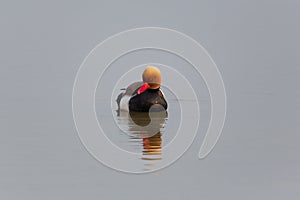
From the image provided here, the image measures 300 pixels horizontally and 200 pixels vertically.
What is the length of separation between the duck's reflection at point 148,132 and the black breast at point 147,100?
0.27 feet

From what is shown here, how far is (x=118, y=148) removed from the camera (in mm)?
5941

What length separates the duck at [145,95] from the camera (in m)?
7.64

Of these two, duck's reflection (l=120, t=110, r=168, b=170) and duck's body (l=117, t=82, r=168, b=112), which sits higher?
duck's body (l=117, t=82, r=168, b=112)

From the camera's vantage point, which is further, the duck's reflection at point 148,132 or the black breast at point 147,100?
the black breast at point 147,100

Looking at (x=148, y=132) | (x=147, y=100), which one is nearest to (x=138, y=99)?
(x=147, y=100)

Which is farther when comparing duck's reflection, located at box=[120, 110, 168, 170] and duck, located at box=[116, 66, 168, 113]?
duck, located at box=[116, 66, 168, 113]

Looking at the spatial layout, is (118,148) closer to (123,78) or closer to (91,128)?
(91,128)

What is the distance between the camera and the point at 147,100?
25.8 ft

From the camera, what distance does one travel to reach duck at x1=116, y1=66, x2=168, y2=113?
7.64 m

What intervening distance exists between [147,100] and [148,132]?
125 centimetres

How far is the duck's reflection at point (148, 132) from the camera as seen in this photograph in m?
5.82

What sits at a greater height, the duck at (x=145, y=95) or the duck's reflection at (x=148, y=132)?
the duck at (x=145, y=95)

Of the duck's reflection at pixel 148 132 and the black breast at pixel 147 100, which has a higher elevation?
the black breast at pixel 147 100

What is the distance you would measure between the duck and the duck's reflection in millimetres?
88
